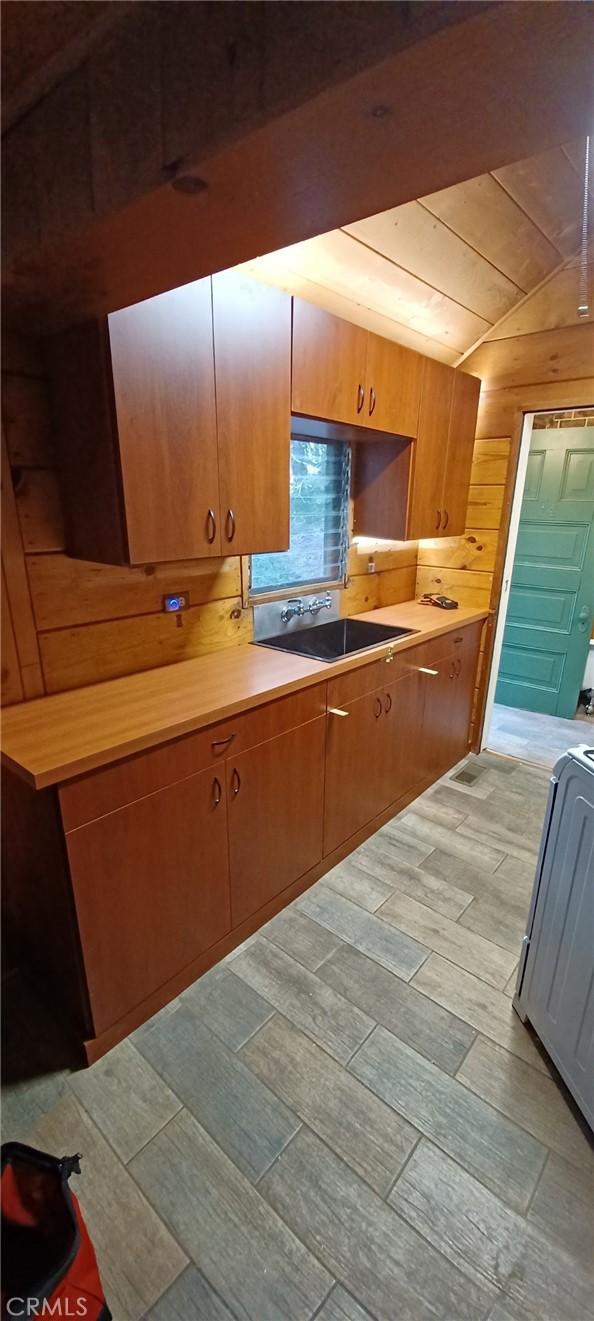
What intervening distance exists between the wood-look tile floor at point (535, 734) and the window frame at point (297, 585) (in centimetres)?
170

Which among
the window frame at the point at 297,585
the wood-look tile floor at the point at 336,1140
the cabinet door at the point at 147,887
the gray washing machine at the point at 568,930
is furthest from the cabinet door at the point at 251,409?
the wood-look tile floor at the point at 336,1140

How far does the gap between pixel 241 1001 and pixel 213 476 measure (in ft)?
5.58

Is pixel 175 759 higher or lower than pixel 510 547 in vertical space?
lower

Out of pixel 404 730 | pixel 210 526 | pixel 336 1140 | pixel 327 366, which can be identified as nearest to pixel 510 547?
pixel 404 730

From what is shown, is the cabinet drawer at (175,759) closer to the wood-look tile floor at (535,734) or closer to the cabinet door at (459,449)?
the cabinet door at (459,449)

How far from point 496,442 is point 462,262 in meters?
1.03

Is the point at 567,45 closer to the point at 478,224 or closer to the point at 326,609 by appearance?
the point at 478,224

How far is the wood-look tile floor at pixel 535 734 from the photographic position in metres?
3.51

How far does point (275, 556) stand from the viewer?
2441 mm

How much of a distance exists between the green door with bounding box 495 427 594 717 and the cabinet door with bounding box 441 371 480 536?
1220mm

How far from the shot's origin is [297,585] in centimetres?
258

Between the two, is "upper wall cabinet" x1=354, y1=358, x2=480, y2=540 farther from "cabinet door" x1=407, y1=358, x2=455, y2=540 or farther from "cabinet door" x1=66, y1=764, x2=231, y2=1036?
"cabinet door" x1=66, y1=764, x2=231, y2=1036

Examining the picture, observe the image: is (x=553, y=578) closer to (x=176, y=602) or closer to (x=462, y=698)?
(x=462, y=698)

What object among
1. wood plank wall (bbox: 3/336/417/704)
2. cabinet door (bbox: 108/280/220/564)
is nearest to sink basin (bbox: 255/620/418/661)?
wood plank wall (bbox: 3/336/417/704)
